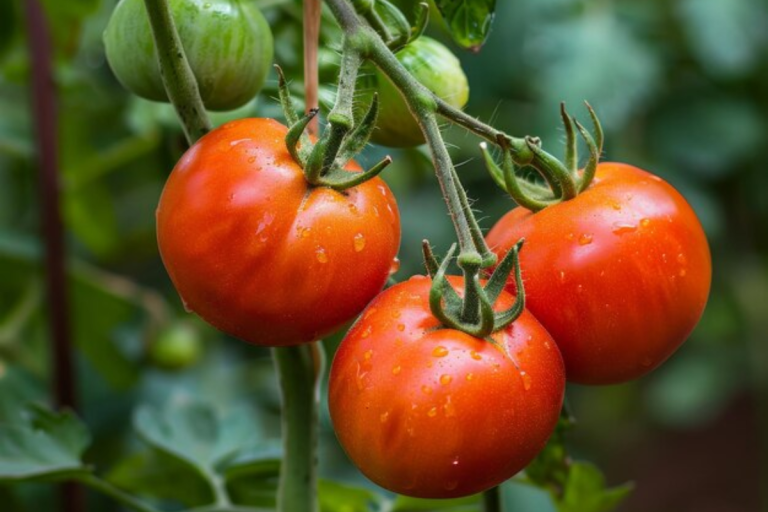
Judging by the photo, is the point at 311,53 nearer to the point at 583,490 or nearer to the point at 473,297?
the point at 473,297

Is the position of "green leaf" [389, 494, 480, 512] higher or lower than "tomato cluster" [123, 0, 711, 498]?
lower

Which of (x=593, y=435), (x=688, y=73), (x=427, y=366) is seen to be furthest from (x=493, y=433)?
(x=593, y=435)

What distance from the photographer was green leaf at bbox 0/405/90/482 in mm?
808

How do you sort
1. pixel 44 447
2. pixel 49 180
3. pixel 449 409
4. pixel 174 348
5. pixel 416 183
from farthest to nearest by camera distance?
1. pixel 416 183
2. pixel 174 348
3. pixel 49 180
4. pixel 44 447
5. pixel 449 409

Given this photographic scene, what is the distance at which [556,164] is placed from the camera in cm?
62

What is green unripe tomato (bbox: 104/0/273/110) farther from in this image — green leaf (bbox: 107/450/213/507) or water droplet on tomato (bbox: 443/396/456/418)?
green leaf (bbox: 107/450/213/507)

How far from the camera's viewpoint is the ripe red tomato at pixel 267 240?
560mm

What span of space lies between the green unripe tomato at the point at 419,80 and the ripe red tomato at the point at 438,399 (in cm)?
16

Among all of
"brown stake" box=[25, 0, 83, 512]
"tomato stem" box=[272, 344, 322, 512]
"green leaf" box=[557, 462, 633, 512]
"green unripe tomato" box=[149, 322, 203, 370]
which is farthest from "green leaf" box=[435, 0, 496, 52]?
"green unripe tomato" box=[149, 322, 203, 370]

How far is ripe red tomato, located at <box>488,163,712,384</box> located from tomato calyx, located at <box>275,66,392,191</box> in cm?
12

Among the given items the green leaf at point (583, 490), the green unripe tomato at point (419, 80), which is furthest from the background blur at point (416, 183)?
the green leaf at point (583, 490)

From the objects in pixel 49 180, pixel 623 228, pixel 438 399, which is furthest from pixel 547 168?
pixel 49 180

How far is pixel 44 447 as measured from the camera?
84 cm

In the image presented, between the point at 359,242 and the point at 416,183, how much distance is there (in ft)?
4.44
